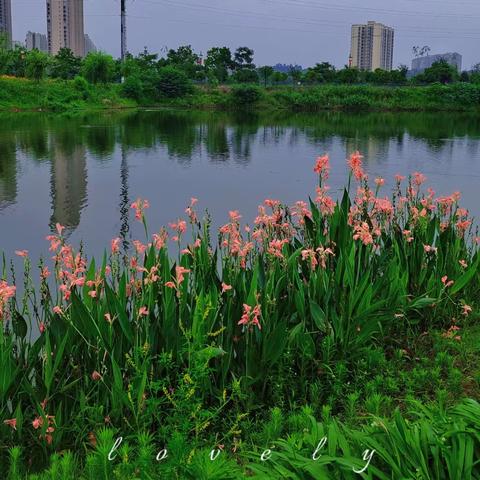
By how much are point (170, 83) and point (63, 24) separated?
49.7 m

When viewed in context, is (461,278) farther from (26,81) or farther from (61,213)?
(26,81)

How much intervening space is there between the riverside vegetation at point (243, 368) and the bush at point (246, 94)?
49.5 m

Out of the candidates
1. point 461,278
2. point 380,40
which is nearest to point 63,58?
point 461,278

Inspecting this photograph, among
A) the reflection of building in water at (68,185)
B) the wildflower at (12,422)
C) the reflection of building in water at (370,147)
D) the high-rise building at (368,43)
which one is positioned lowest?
the reflection of building in water at (68,185)

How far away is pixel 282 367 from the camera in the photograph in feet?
11.2

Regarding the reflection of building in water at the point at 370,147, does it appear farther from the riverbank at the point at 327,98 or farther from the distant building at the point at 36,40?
the distant building at the point at 36,40

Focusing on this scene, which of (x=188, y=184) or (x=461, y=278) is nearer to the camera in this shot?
(x=461, y=278)

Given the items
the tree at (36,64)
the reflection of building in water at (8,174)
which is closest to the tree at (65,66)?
the tree at (36,64)

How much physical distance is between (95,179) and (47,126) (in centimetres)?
1437

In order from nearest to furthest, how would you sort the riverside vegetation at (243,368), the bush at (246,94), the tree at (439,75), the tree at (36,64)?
the riverside vegetation at (243,368) → the tree at (36,64) → the bush at (246,94) → the tree at (439,75)

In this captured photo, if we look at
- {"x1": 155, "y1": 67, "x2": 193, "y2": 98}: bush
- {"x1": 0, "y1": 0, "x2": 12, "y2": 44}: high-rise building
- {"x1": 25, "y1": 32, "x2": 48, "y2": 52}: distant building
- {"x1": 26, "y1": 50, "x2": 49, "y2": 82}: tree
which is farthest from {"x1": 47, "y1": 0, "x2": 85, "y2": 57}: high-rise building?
{"x1": 26, "y1": 50, "x2": 49, "y2": 82}: tree

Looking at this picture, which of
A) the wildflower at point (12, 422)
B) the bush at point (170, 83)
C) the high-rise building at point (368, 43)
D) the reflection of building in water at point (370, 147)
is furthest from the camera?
the high-rise building at point (368, 43)

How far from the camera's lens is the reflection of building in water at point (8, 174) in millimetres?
11978

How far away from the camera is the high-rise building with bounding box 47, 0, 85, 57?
9256 cm
